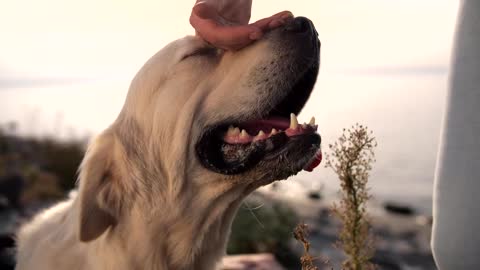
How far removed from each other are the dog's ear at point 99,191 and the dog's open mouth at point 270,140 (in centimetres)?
33

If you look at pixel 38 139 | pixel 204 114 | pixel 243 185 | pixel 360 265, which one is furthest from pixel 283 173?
pixel 38 139

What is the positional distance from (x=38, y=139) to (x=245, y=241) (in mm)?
3823

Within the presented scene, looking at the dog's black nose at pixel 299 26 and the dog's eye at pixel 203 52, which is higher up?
the dog's black nose at pixel 299 26

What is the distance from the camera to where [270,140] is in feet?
6.82

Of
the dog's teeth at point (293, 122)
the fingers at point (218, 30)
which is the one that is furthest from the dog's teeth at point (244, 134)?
the fingers at point (218, 30)

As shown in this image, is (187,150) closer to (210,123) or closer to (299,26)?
(210,123)

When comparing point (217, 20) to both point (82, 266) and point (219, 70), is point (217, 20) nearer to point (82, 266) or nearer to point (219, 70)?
point (219, 70)

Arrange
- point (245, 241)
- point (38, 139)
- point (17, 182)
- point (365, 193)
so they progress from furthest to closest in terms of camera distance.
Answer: point (38, 139)
point (17, 182)
point (245, 241)
point (365, 193)

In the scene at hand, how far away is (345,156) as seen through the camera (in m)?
2.18

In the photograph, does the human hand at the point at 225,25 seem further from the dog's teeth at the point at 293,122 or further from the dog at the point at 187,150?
the dog's teeth at the point at 293,122

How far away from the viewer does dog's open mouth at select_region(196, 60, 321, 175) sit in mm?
2068

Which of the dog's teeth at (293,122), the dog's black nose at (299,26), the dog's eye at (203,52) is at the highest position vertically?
the dog's black nose at (299,26)

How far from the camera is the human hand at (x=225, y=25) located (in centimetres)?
212

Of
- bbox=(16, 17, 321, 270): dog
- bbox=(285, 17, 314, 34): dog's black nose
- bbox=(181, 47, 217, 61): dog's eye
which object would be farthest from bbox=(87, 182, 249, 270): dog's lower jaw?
bbox=(285, 17, 314, 34): dog's black nose
